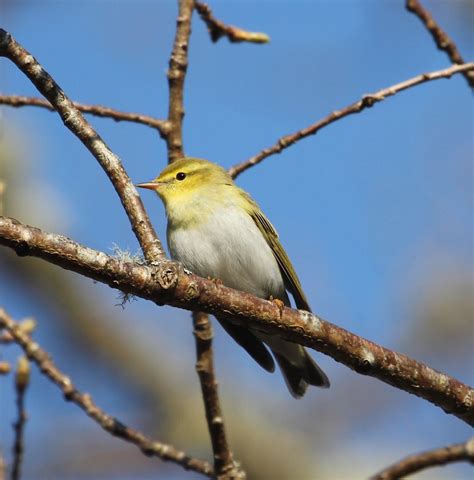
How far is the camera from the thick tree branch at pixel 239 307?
223 cm

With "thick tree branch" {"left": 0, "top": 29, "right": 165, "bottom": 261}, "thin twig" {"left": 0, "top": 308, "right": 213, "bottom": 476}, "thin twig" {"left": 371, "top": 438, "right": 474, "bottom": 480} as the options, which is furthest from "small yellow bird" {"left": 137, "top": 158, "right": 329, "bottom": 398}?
"thin twig" {"left": 371, "top": 438, "right": 474, "bottom": 480}

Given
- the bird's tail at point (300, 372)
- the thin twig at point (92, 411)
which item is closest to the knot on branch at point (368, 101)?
the thin twig at point (92, 411)

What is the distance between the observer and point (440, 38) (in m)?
3.76

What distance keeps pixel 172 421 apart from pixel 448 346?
2.62 metres

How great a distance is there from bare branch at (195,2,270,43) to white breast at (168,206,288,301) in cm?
90

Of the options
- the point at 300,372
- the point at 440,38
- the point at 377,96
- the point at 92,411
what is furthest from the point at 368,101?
the point at 300,372

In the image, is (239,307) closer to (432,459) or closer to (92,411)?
(432,459)

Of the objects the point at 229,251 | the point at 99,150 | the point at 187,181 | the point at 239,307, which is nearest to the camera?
the point at 239,307

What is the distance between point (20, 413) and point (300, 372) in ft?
6.52

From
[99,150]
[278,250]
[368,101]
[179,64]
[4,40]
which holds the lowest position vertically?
[99,150]

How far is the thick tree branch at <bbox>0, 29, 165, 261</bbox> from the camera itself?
2758 mm

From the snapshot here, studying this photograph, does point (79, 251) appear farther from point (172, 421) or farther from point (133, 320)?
point (133, 320)

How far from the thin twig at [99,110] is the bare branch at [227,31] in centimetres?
55

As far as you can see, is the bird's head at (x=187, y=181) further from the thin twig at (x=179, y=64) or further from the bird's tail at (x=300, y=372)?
the bird's tail at (x=300, y=372)
